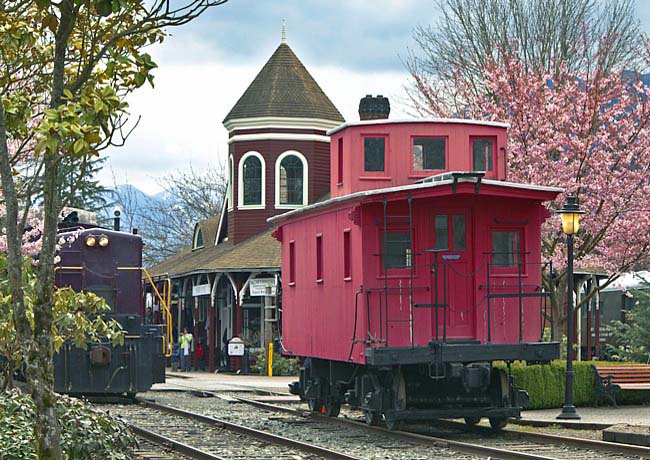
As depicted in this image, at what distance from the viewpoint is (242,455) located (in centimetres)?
1464

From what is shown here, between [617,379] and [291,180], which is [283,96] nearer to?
[291,180]

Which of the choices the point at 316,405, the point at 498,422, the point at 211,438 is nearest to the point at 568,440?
the point at 498,422

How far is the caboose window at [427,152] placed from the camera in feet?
61.3

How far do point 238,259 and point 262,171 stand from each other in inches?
160

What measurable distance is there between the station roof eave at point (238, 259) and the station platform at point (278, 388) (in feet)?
10.7

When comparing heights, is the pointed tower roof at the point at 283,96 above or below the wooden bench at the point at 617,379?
above

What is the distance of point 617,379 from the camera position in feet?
72.5

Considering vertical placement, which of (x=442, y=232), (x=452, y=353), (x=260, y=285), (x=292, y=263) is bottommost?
(x=452, y=353)

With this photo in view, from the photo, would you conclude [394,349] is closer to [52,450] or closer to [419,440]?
[419,440]

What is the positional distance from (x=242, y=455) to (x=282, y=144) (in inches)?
1045

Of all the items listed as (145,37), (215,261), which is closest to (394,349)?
(145,37)

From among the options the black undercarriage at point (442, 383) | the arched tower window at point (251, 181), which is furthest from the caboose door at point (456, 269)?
the arched tower window at point (251, 181)

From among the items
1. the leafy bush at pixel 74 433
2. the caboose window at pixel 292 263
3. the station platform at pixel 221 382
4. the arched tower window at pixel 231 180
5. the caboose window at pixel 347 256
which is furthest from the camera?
the arched tower window at pixel 231 180

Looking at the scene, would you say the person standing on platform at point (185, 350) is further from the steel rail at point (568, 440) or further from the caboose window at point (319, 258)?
the caboose window at point (319, 258)
